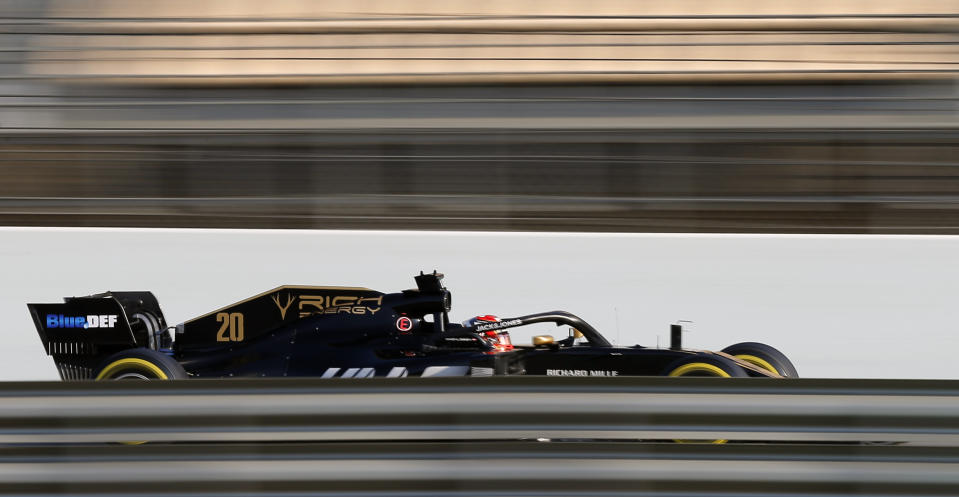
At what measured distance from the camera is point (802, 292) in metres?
6.01

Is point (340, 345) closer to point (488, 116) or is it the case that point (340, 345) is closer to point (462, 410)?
point (488, 116)

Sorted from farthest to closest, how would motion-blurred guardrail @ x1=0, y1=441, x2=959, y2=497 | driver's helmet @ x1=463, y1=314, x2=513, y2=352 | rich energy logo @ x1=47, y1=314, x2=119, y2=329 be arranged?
1. rich energy logo @ x1=47, y1=314, x2=119, y2=329
2. driver's helmet @ x1=463, y1=314, x2=513, y2=352
3. motion-blurred guardrail @ x1=0, y1=441, x2=959, y2=497

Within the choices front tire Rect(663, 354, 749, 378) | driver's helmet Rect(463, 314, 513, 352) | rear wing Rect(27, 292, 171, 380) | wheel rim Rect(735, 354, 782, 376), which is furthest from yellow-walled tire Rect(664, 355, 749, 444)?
rear wing Rect(27, 292, 171, 380)

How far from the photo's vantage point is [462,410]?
93.3 inches

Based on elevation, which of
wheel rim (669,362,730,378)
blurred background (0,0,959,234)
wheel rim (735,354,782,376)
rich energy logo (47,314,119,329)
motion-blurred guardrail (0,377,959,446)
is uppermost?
blurred background (0,0,959,234)

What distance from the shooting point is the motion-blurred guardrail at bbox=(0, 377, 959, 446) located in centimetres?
233

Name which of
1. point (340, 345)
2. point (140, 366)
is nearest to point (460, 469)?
point (340, 345)

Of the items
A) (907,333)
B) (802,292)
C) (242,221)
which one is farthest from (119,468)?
(907,333)

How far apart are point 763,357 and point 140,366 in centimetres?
341

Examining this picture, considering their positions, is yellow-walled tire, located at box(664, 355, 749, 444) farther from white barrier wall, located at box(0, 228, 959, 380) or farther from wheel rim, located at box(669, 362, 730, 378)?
white barrier wall, located at box(0, 228, 959, 380)

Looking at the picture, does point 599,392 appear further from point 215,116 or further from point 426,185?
point 215,116

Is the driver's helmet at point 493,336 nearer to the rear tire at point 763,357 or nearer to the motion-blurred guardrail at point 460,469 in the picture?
the rear tire at point 763,357

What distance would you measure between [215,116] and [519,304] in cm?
253

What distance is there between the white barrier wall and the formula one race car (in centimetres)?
62
